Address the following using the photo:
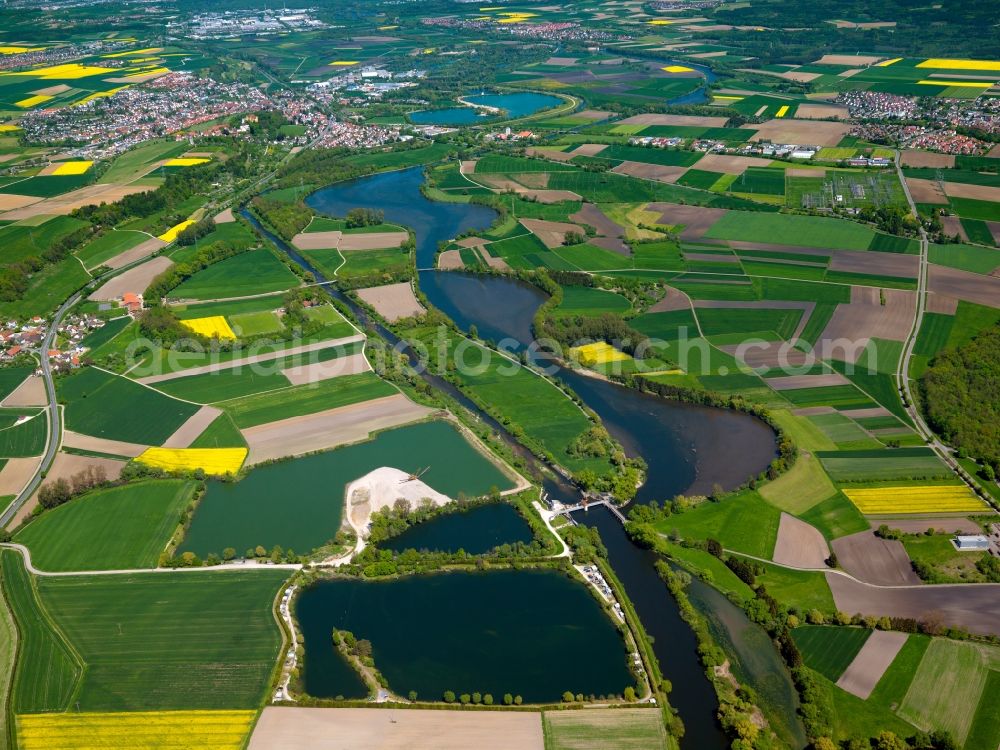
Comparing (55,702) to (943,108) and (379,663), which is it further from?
(943,108)

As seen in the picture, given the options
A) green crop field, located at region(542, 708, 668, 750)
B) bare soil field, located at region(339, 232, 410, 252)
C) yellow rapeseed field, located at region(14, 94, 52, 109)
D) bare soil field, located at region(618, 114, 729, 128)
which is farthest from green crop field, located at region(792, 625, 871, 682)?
yellow rapeseed field, located at region(14, 94, 52, 109)

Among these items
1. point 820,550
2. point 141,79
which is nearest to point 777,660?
point 820,550

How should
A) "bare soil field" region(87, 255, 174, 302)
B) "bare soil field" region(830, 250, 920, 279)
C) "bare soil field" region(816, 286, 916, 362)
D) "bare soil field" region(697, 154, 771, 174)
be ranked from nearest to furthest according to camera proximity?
"bare soil field" region(816, 286, 916, 362) < "bare soil field" region(830, 250, 920, 279) < "bare soil field" region(87, 255, 174, 302) < "bare soil field" region(697, 154, 771, 174)

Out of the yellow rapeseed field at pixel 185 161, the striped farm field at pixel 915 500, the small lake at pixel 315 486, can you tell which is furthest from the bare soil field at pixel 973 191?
the yellow rapeseed field at pixel 185 161

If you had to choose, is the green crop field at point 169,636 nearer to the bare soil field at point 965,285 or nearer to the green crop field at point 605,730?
the green crop field at point 605,730

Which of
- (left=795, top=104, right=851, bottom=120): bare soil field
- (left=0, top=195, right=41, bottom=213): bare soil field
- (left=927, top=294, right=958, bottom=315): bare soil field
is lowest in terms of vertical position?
(left=0, top=195, right=41, bottom=213): bare soil field

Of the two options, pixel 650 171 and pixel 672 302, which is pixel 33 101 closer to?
pixel 650 171

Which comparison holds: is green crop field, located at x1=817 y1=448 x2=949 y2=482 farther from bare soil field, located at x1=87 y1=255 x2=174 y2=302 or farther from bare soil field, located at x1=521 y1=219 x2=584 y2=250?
bare soil field, located at x1=87 y1=255 x2=174 y2=302
